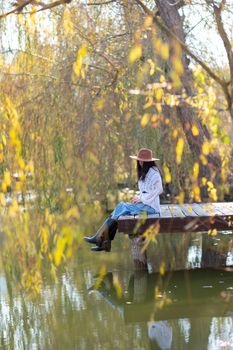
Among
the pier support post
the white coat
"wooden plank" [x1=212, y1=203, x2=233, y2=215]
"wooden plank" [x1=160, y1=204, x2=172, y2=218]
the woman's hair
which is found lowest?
the pier support post

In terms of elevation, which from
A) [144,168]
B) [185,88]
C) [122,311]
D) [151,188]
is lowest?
[122,311]

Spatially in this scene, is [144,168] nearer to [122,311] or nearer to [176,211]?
[176,211]

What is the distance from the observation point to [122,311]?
5.81 m

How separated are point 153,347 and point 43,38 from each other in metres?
4.22

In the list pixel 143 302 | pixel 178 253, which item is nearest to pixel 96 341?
pixel 143 302

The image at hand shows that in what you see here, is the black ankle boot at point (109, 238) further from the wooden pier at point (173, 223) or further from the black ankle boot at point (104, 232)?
the wooden pier at point (173, 223)

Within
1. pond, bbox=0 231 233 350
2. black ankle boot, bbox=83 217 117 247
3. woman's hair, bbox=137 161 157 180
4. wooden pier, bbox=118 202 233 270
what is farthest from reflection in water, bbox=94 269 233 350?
woman's hair, bbox=137 161 157 180

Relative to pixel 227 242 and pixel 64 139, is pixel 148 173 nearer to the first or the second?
pixel 64 139

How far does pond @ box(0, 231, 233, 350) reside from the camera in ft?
16.1

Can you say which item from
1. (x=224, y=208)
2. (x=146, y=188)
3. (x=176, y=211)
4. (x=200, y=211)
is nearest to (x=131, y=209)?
(x=146, y=188)

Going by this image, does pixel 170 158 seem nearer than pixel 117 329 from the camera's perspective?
No

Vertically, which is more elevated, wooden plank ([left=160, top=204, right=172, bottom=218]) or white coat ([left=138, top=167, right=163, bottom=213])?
white coat ([left=138, top=167, right=163, bottom=213])

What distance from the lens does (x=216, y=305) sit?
577 cm

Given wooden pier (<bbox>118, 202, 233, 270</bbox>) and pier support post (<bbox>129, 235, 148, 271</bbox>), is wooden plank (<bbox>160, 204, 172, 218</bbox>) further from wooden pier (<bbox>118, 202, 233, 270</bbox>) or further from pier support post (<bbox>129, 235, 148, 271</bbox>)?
pier support post (<bbox>129, 235, 148, 271</bbox>)
